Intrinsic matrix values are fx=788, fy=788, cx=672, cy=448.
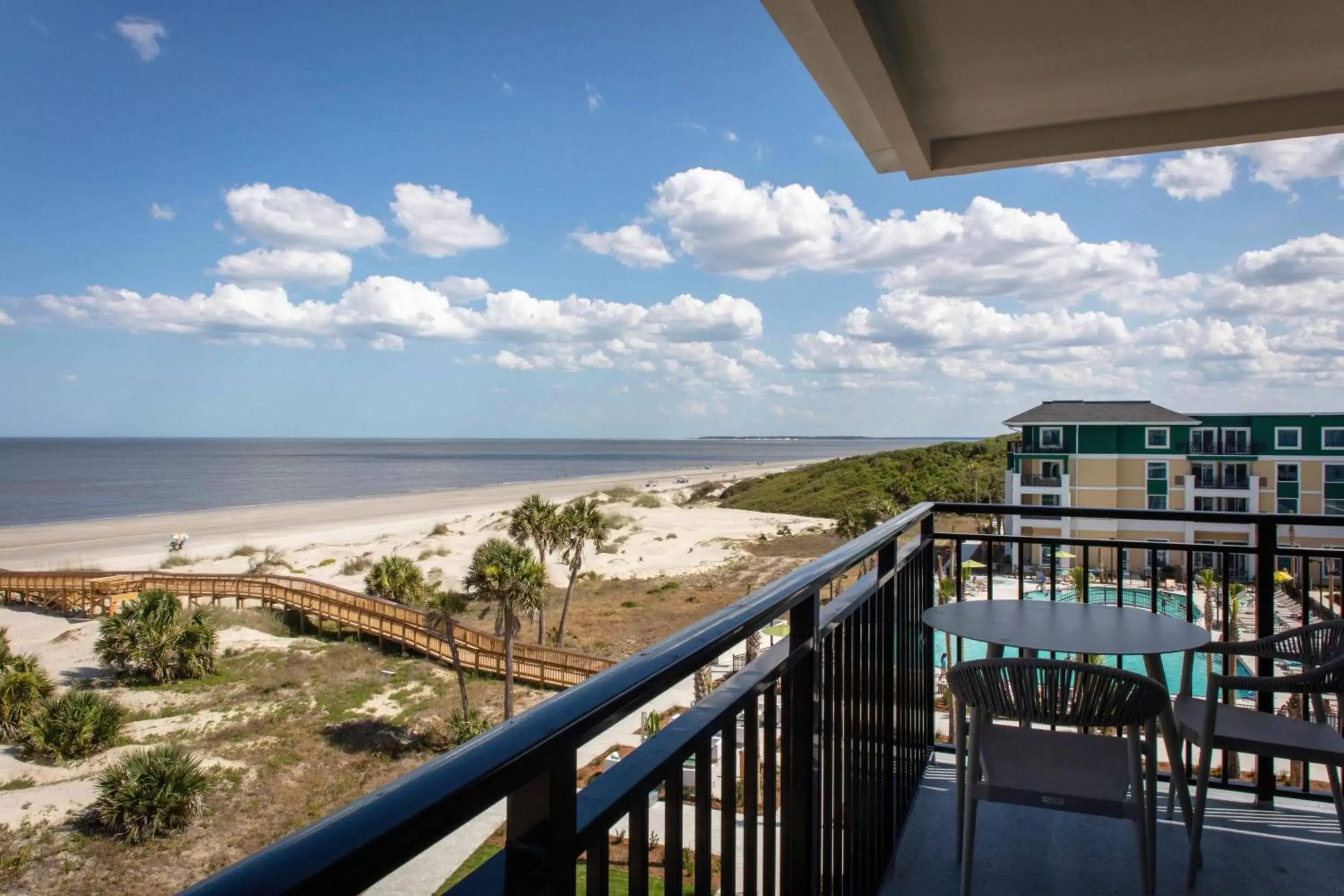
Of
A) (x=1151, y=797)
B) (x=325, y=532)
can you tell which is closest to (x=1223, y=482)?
(x=1151, y=797)

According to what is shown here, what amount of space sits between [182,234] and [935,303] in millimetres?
57931

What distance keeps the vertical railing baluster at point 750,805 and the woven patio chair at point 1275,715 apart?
1724 millimetres

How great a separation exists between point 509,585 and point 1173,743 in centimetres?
1338

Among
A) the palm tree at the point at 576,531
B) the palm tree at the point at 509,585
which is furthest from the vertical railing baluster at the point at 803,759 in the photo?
the palm tree at the point at 576,531

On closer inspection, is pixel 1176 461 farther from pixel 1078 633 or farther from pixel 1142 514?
pixel 1078 633

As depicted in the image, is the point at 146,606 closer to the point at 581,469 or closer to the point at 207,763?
the point at 207,763

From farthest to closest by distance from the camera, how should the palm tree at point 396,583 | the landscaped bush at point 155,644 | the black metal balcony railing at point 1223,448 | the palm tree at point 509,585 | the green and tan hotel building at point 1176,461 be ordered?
the black metal balcony railing at point 1223,448 < the green and tan hotel building at point 1176,461 < the palm tree at point 396,583 < the landscaped bush at point 155,644 < the palm tree at point 509,585

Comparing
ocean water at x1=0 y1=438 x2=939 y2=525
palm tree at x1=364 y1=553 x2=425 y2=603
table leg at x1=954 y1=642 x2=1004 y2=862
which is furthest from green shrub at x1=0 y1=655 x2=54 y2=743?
ocean water at x1=0 y1=438 x2=939 y2=525

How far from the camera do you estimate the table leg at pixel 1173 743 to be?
2354 mm

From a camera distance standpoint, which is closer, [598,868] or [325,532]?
[598,868]

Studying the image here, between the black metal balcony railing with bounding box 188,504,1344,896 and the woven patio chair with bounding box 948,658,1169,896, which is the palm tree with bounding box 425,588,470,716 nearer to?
the black metal balcony railing with bounding box 188,504,1344,896

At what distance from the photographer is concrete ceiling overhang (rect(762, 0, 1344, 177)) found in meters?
2.17

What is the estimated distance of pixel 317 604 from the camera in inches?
784

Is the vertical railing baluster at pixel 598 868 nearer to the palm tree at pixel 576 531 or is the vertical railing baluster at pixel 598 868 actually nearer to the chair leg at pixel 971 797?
the chair leg at pixel 971 797
